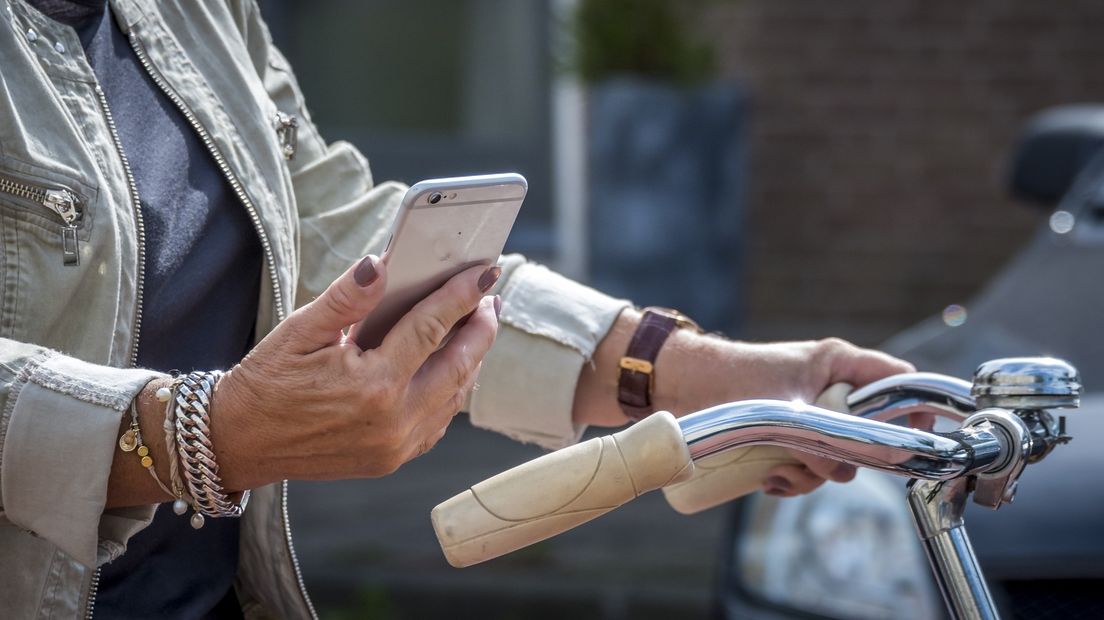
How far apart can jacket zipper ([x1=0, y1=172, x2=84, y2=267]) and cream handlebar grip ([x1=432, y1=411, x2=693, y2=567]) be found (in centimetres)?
48

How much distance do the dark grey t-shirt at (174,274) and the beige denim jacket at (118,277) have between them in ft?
0.08

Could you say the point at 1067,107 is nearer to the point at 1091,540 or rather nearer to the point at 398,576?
the point at 398,576

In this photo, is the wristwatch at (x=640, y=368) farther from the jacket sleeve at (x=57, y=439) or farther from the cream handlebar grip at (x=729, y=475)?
the jacket sleeve at (x=57, y=439)

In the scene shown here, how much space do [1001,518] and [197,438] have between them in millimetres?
1869

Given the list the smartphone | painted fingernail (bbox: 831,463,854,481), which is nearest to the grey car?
painted fingernail (bbox: 831,463,854,481)

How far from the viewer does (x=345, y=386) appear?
120cm

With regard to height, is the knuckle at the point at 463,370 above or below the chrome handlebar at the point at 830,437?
above

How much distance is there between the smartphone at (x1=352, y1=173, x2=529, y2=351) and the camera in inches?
46.6

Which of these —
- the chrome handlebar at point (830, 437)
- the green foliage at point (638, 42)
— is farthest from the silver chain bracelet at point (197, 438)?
the green foliage at point (638, 42)

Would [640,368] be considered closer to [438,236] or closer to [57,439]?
[438,236]

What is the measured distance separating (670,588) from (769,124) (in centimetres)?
315

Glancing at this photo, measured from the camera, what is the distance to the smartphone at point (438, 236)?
3.89 ft

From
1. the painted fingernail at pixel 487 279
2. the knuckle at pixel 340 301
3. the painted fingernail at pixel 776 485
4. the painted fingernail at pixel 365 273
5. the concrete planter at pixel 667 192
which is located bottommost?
the concrete planter at pixel 667 192

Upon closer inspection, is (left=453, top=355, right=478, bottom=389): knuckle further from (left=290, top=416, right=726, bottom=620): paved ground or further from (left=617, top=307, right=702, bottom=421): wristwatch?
(left=290, top=416, right=726, bottom=620): paved ground
